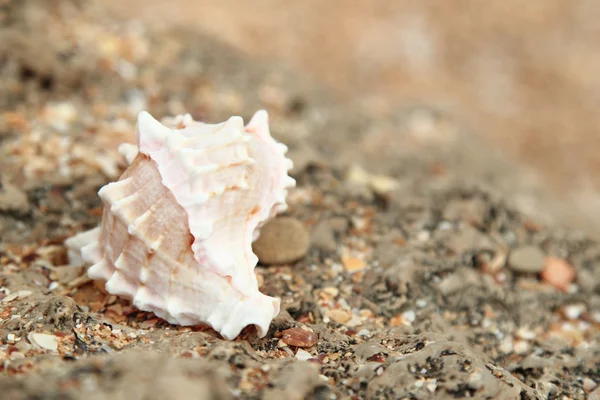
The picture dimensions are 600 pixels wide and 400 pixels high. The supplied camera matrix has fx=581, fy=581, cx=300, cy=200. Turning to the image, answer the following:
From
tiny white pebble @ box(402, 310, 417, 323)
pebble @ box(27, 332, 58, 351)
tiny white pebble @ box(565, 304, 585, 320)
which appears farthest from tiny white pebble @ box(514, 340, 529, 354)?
pebble @ box(27, 332, 58, 351)

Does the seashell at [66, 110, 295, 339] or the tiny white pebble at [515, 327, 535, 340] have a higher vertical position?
the seashell at [66, 110, 295, 339]

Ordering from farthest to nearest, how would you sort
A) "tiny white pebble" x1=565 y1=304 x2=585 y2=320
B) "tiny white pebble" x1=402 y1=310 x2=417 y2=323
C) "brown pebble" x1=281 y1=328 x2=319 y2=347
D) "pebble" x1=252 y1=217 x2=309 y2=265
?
"tiny white pebble" x1=565 y1=304 x2=585 y2=320 < "pebble" x1=252 y1=217 x2=309 y2=265 < "tiny white pebble" x1=402 y1=310 x2=417 y2=323 < "brown pebble" x1=281 y1=328 x2=319 y2=347

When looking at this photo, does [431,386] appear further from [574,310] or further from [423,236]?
[574,310]

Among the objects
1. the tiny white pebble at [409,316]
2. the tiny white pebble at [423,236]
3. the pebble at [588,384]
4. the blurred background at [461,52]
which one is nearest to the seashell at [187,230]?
the tiny white pebble at [409,316]

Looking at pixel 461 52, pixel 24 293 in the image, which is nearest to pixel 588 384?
pixel 24 293

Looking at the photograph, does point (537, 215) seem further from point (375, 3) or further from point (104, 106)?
point (375, 3)

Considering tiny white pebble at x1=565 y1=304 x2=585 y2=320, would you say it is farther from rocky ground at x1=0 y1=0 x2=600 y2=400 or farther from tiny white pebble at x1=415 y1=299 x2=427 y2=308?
tiny white pebble at x1=415 y1=299 x2=427 y2=308
